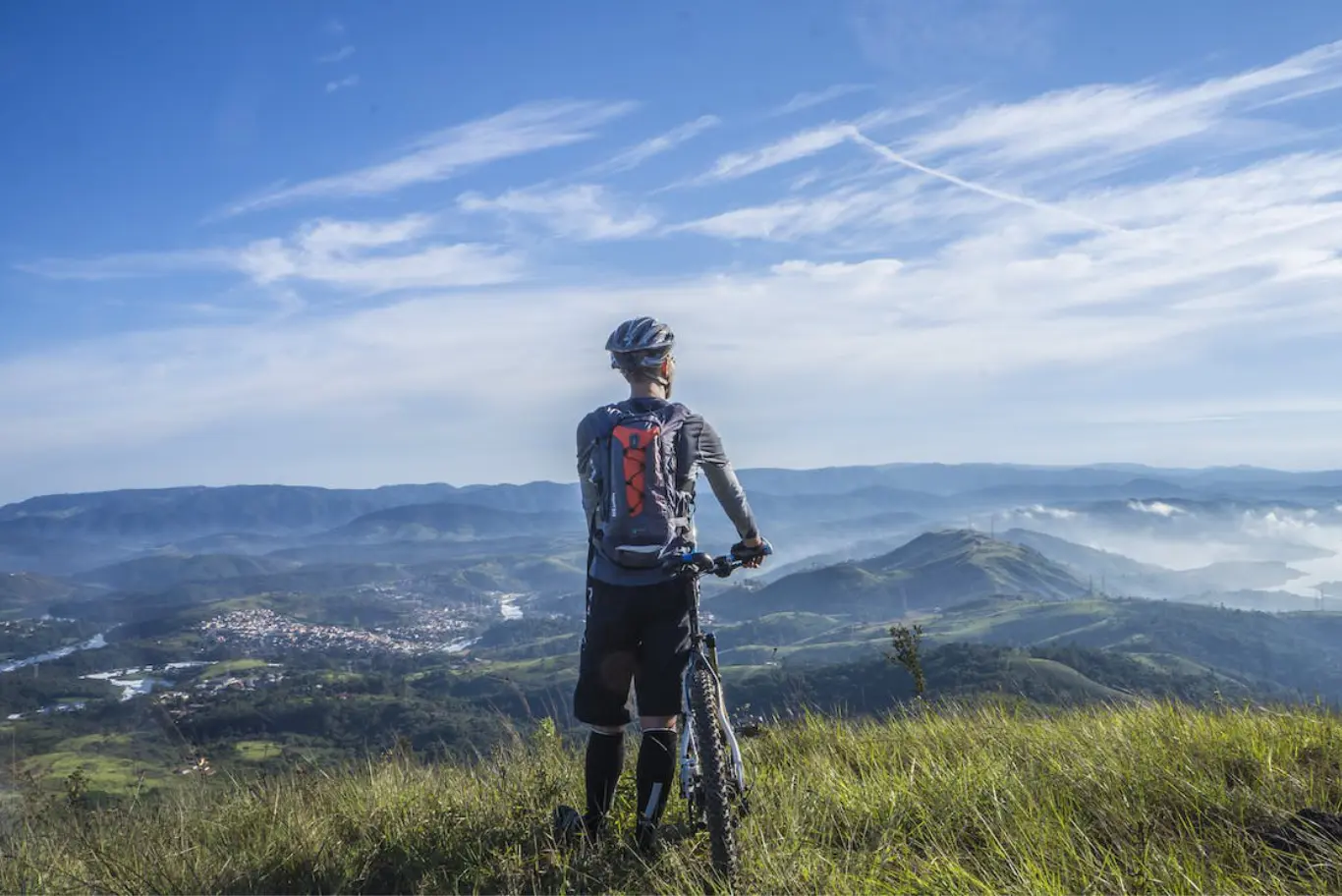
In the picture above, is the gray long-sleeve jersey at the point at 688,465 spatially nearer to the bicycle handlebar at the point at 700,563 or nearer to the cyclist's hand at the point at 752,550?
the cyclist's hand at the point at 752,550

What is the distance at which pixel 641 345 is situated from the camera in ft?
15.8

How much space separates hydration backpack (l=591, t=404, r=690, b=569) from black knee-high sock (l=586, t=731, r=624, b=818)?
1053 mm

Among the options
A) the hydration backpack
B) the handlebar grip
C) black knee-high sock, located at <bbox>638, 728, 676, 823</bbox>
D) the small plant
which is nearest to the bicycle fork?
black knee-high sock, located at <bbox>638, 728, 676, 823</bbox>

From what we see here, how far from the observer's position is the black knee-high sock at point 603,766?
4.76 m

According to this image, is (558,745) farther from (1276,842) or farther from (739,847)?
(1276,842)

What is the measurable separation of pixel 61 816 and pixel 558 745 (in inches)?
133

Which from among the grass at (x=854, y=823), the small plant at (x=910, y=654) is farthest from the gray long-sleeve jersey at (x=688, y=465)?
the small plant at (x=910, y=654)

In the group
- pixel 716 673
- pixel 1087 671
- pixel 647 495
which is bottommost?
pixel 1087 671

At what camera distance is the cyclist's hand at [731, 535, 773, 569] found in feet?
15.9

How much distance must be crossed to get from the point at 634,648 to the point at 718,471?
1.13 m

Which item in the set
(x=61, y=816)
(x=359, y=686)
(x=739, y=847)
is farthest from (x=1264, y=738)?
(x=359, y=686)

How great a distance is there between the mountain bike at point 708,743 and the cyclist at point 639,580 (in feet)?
0.30

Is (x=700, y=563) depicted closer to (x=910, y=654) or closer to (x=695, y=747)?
(x=695, y=747)

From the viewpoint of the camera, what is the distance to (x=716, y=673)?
474 centimetres
